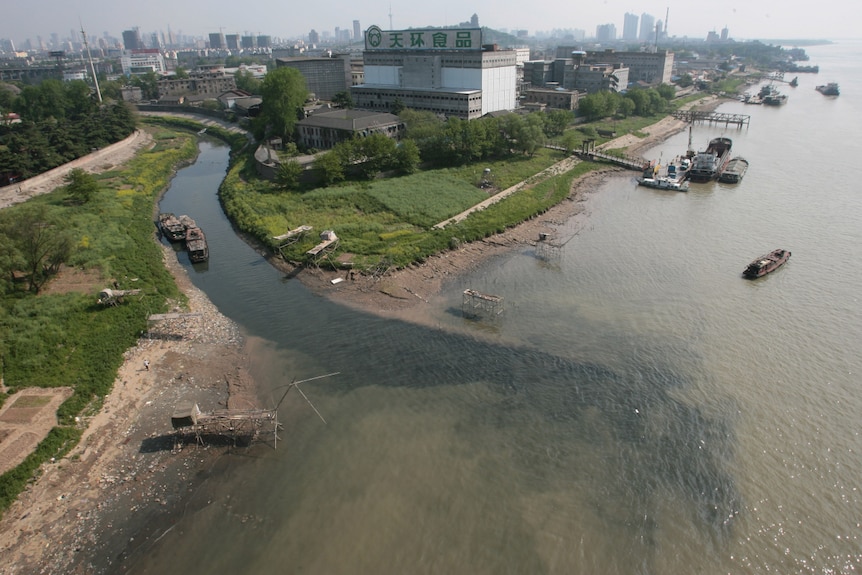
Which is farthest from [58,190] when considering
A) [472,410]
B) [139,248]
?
[472,410]

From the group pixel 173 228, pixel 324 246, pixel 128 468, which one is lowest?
pixel 128 468

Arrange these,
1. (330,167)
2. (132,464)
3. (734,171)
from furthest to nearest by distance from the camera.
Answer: (734,171), (330,167), (132,464)

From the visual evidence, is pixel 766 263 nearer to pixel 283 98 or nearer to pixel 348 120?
pixel 348 120

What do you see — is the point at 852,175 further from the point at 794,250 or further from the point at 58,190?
the point at 58,190

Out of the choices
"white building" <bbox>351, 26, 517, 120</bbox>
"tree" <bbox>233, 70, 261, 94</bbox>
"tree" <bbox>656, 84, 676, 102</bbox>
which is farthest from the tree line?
"tree" <bbox>656, 84, 676, 102</bbox>

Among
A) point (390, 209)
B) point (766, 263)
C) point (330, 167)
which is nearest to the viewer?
point (766, 263)

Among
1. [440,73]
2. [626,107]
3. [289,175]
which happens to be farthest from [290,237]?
[626,107]
